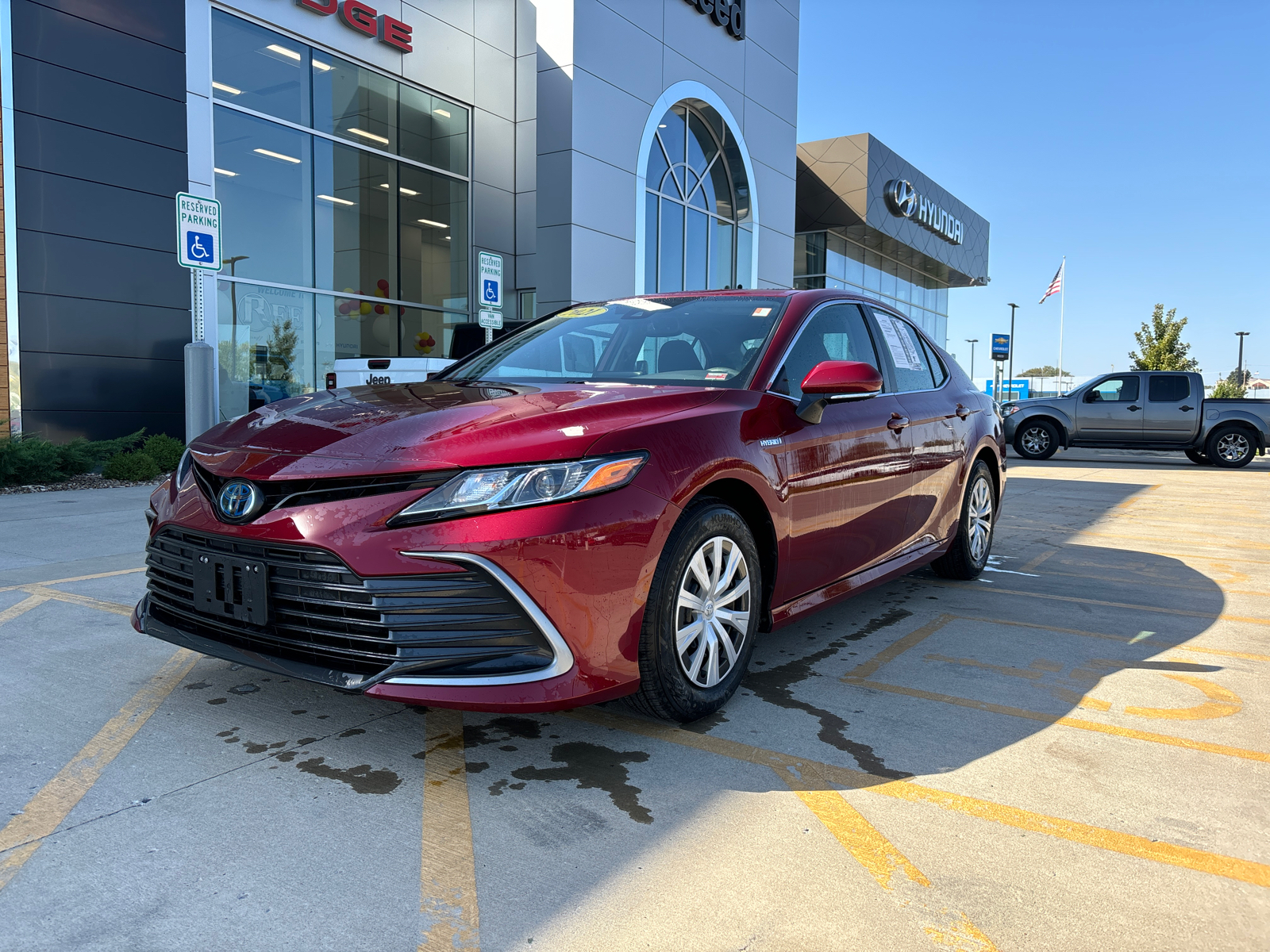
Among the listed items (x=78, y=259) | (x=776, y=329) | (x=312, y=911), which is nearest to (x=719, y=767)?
(x=312, y=911)

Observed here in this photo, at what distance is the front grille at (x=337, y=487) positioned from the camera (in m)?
2.65

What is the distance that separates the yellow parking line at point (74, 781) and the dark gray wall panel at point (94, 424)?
9487 mm

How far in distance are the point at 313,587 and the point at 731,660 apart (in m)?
1.47

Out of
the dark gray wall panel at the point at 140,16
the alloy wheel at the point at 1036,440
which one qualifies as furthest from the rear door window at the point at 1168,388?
the dark gray wall panel at the point at 140,16

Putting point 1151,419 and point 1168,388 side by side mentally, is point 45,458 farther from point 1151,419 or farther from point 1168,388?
point 1168,388

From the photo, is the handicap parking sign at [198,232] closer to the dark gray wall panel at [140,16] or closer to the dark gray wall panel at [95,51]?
the dark gray wall panel at [95,51]

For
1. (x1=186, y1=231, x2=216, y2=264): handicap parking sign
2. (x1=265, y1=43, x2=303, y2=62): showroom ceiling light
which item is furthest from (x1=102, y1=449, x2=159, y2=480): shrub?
(x1=265, y1=43, x2=303, y2=62): showroom ceiling light

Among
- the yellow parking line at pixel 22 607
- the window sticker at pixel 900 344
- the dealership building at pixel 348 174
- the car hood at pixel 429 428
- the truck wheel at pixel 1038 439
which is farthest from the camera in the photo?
the truck wheel at pixel 1038 439

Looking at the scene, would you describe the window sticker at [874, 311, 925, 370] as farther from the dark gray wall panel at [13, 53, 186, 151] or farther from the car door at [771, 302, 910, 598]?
the dark gray wall panel at [13, 53, 186, 151]

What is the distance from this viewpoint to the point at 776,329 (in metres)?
3.85

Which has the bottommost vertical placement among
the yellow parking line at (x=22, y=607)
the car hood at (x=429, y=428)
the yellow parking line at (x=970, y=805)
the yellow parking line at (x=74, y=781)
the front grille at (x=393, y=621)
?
the yellow parking line at (x=970, y=805)

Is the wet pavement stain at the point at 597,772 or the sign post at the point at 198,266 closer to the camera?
→ the wet pavement stain at the point at 597,772

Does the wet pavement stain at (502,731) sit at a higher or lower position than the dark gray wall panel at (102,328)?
lower

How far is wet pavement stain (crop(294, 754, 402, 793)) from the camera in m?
2.66
